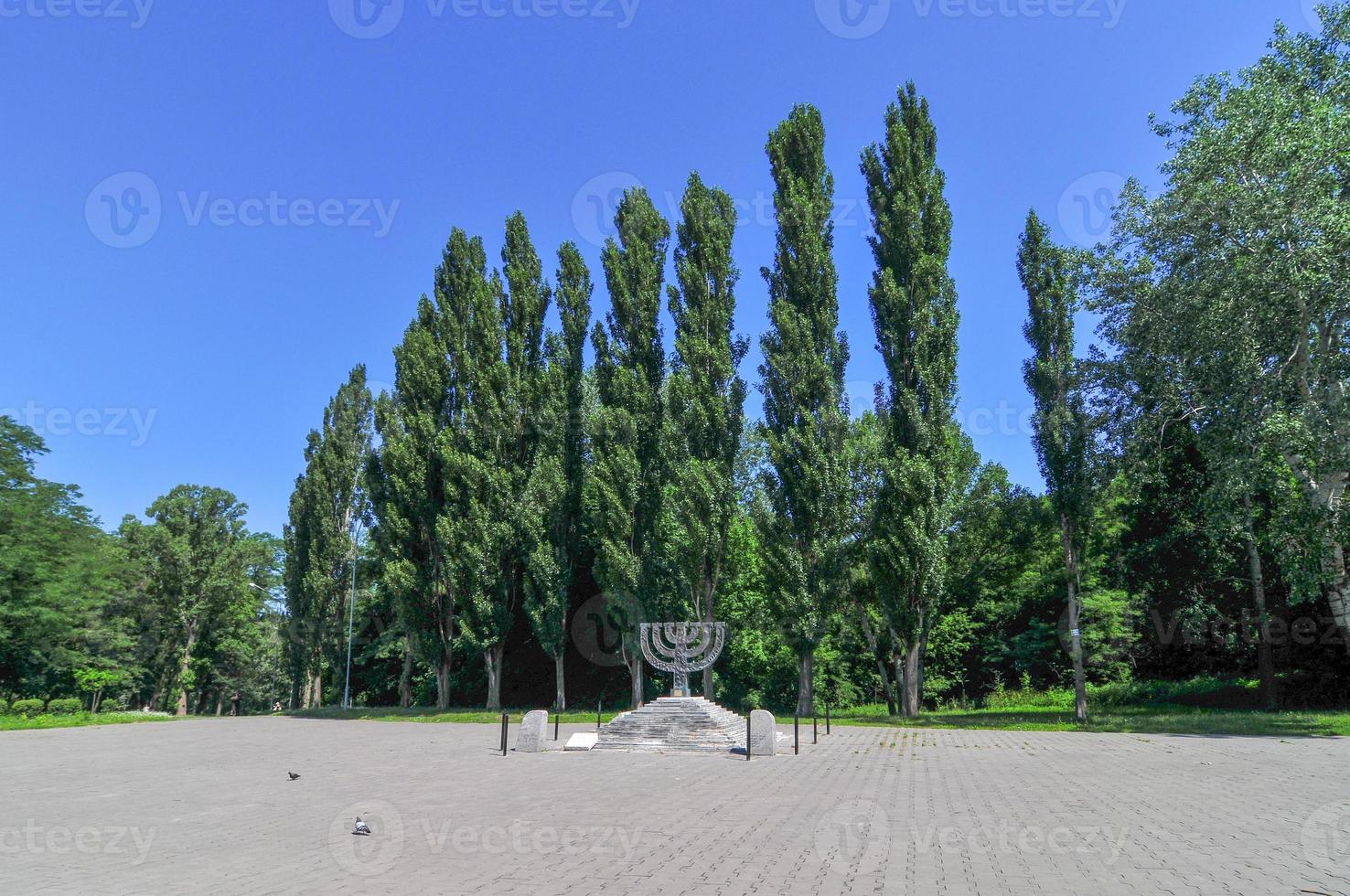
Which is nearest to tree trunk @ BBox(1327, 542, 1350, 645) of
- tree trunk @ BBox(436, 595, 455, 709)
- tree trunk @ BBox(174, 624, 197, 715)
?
tree trunk @ BBox(436, 595, 455, 709)

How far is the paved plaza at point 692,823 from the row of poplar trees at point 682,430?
427 inches

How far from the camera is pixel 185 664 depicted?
47594 mm

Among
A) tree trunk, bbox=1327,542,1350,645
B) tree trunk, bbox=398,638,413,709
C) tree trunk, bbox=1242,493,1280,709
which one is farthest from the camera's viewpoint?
tree trunk, bbox=398,638,413,709

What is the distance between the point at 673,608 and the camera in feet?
96.2

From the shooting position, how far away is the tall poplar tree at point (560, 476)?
1216 inches

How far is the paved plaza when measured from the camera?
20.7 ft

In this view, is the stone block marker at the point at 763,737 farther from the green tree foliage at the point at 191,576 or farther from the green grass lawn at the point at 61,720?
the green tree foliage at the point at 191,576

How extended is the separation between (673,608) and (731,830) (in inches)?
831

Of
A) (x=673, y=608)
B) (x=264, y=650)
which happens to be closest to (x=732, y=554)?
(x=673, y=608)

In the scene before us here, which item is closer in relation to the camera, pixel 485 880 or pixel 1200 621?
pixel 485 880

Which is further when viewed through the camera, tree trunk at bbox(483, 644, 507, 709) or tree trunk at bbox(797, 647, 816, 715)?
tree trunk at bbox(483, 644, 507, 709)

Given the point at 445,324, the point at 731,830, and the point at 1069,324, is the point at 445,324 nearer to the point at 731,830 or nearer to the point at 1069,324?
the point at 1069,324

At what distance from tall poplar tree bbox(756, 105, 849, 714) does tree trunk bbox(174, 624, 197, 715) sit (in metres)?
39.9

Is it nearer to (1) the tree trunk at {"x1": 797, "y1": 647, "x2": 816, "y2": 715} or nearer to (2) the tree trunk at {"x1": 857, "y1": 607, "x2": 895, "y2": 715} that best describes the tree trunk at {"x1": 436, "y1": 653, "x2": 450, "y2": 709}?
(1) the tree trunk at {"x1": 797, "y1": 647, "x2": 816, "y2": 715}
